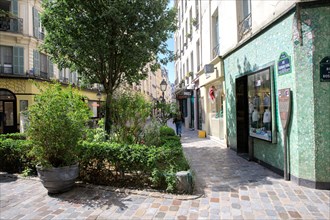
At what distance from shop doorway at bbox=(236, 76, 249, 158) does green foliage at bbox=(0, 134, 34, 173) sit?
674 cm

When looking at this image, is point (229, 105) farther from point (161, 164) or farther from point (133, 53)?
point (161, 164)

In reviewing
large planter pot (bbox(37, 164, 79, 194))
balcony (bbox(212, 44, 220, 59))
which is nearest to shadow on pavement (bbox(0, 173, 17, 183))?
large planter pot (bbox(37, 164, 79, 194))

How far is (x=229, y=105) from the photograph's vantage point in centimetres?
920

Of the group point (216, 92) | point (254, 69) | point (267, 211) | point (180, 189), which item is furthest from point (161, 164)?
point (216, 92)

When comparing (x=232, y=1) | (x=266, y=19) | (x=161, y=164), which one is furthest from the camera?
(x=232, y=1)

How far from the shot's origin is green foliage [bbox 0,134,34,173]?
6.07 m

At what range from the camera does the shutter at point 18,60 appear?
58.0 ft

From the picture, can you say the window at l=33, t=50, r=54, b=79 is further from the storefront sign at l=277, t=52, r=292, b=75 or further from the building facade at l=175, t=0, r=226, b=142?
the storefront sign at l=277, t=52, r=292, b=75

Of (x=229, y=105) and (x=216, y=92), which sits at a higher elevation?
(x=216, y=92)

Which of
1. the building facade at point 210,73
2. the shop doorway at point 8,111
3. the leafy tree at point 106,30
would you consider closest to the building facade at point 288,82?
the building facade at point 210,73

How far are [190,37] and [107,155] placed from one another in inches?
580

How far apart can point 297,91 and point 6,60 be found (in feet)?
66.0

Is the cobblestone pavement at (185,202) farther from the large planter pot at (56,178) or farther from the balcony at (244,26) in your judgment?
the balcony at (244,26)

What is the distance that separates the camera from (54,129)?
4637mm
